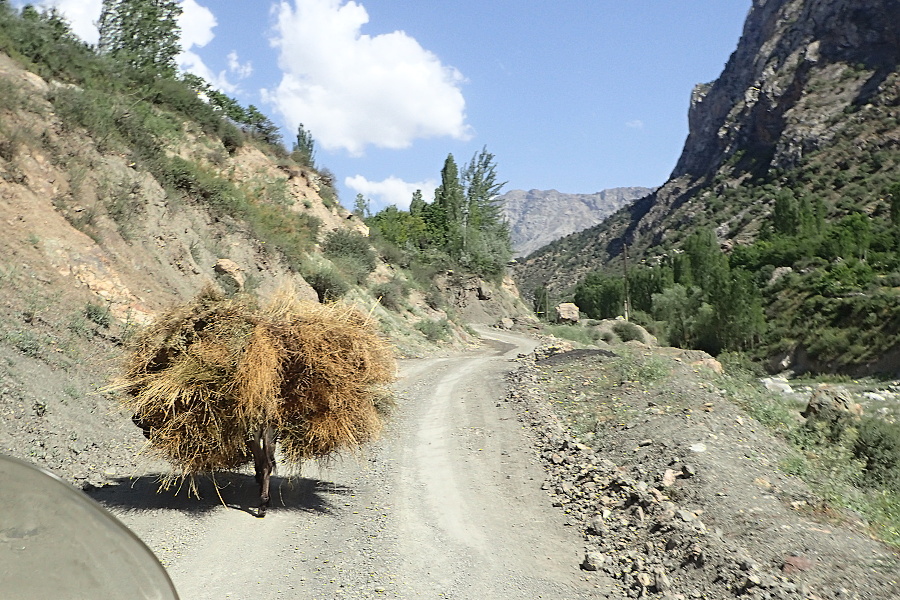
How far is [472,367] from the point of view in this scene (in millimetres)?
23672

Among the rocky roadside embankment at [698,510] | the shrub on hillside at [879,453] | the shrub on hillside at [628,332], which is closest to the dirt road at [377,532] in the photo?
the rocky roadside embankment at [698,510]

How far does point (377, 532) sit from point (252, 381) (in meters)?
2.46

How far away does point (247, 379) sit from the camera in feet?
23.3

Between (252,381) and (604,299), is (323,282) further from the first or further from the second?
(604,299)

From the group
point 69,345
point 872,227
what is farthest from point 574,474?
point 872,227

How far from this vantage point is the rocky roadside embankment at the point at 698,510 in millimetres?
6164

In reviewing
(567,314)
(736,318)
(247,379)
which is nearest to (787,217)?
(736,318)

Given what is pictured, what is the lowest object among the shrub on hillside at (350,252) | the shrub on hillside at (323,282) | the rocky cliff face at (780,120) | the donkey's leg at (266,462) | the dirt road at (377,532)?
the dirt road at (377,532)

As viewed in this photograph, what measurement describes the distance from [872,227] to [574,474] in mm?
77291

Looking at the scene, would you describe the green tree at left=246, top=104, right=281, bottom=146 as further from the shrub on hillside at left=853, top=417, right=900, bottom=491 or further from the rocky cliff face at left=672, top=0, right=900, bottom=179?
the rocky cliff face at left=672, top=0, right=900, bottom=179

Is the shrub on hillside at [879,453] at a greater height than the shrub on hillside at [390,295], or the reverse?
the shrub on hillside at [390,295]

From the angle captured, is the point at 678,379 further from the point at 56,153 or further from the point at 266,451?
the point at 56,153

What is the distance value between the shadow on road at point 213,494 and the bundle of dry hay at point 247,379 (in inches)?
21.9

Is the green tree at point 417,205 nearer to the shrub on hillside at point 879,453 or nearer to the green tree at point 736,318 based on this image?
the green tree at point 736,318
